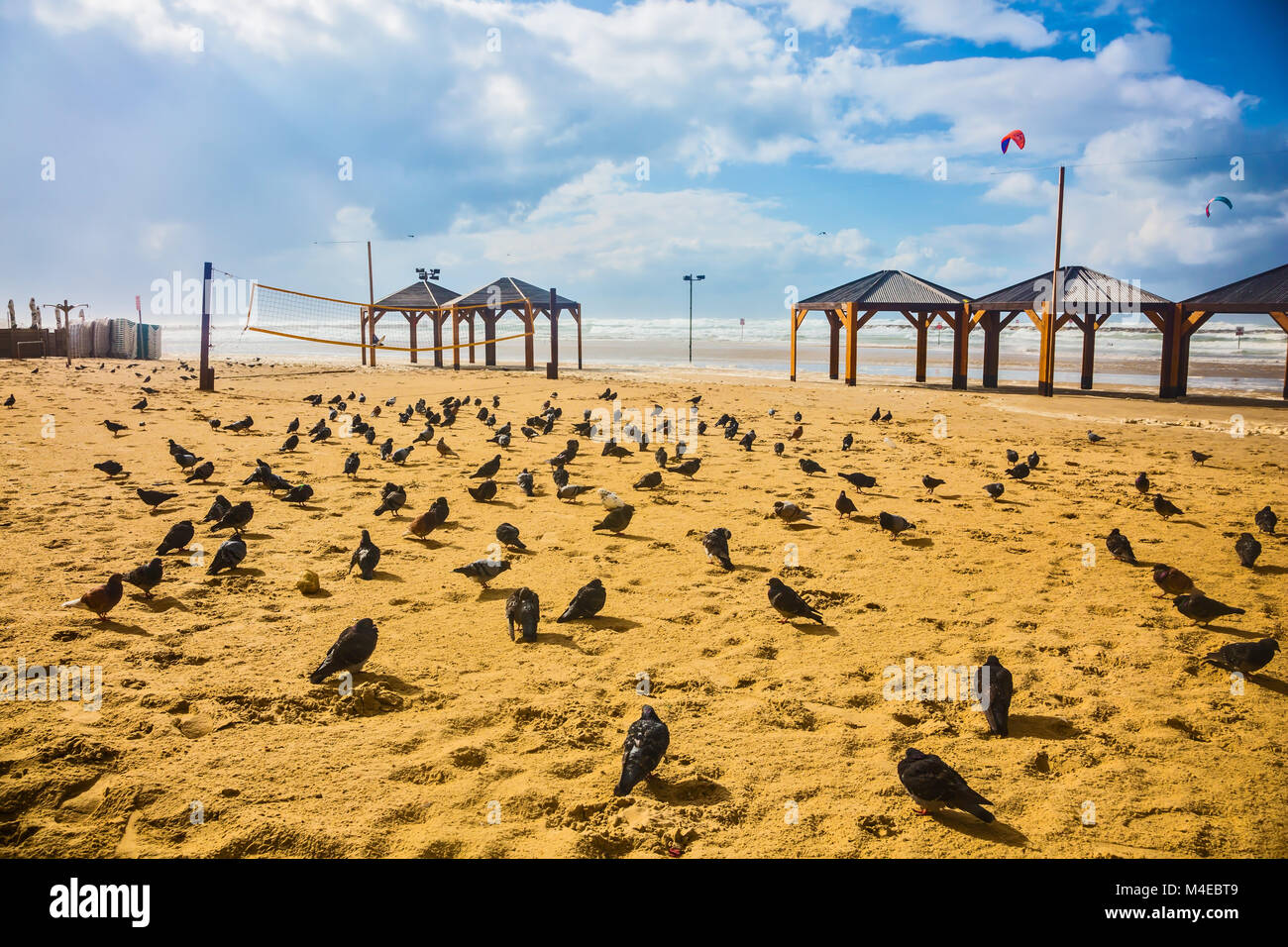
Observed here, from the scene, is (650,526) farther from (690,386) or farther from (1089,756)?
(690,386)

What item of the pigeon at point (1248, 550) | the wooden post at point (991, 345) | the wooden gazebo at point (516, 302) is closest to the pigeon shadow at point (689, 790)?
the pigeon at point (1248, 550)

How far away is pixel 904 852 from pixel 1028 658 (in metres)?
2.54

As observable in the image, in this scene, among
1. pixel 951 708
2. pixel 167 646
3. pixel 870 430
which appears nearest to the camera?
pixel 951 708

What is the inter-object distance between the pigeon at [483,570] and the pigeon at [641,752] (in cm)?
292

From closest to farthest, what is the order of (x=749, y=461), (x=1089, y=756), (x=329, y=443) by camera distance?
(x=1089, y=756) < (x=749, y=461) < (x=329, y=443)

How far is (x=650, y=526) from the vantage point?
8.57 meters

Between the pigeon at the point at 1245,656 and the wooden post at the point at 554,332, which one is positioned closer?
the pigeon at the point at 1245,656

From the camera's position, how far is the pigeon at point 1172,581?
6.28 meters

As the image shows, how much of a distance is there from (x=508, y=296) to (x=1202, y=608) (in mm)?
33372

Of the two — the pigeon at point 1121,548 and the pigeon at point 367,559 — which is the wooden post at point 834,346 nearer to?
the pigeon at point 1121,548

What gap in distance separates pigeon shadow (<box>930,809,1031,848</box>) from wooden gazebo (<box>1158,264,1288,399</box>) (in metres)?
23.0

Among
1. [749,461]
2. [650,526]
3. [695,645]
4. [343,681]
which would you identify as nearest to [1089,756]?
[695,645]

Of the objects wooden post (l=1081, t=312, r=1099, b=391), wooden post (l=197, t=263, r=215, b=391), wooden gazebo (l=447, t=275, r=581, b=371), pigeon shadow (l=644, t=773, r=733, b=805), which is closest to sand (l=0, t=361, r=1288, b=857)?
pigeon shadow (l=644, t=773, r=733, b=805)

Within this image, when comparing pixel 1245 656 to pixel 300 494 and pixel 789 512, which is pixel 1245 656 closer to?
pixel 789 512
